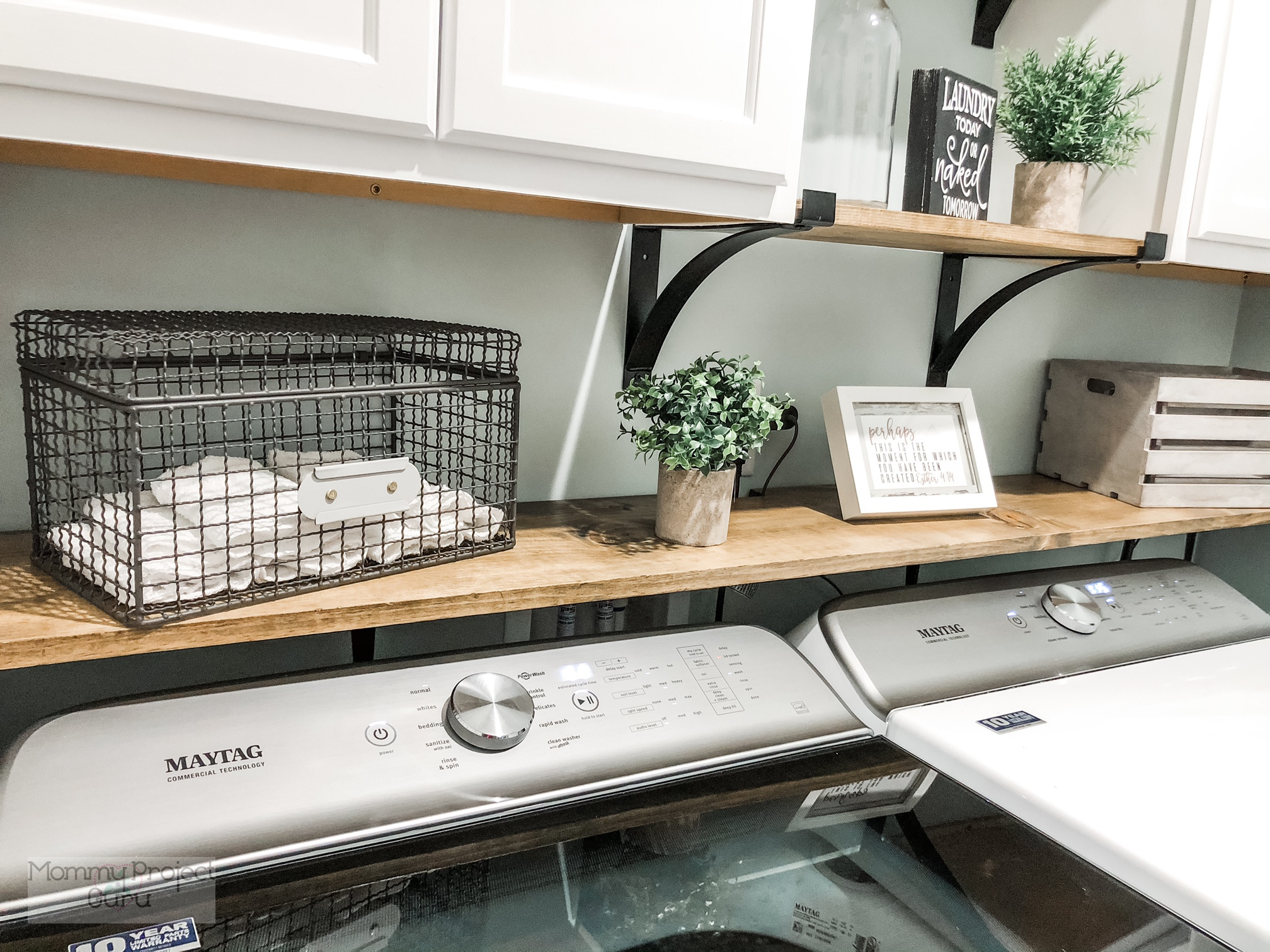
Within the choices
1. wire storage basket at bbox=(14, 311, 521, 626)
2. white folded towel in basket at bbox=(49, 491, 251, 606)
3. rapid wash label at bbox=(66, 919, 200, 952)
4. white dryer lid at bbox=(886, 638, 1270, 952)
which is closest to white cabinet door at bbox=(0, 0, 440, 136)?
wire storage basket at bbox=(14, 311, 521, 626)

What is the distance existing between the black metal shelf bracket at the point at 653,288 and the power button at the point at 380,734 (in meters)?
0.63

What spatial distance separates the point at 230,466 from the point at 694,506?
0.51m

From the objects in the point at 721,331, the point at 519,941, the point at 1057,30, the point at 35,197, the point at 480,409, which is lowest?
the point at 519,941

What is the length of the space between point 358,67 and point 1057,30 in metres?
1.27

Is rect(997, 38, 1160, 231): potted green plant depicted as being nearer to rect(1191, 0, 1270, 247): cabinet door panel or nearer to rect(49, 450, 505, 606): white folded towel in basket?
rect(1191, 0, 1270, 247): cabinet door panel

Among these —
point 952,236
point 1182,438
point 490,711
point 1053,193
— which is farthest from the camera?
point 1182,438

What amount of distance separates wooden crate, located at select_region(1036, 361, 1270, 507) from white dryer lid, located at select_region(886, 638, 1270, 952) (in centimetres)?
33

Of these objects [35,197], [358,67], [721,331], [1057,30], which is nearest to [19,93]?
[358,67]

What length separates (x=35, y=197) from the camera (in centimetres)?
97

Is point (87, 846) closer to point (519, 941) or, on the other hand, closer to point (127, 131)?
point (519, 941)

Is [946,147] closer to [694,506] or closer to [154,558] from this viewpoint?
[694,506]

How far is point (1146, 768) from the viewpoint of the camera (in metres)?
0.97

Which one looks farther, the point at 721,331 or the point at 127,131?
the point at 721,331

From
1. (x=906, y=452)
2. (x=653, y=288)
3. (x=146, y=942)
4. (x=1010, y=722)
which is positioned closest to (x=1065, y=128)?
(x=906, y=452)
